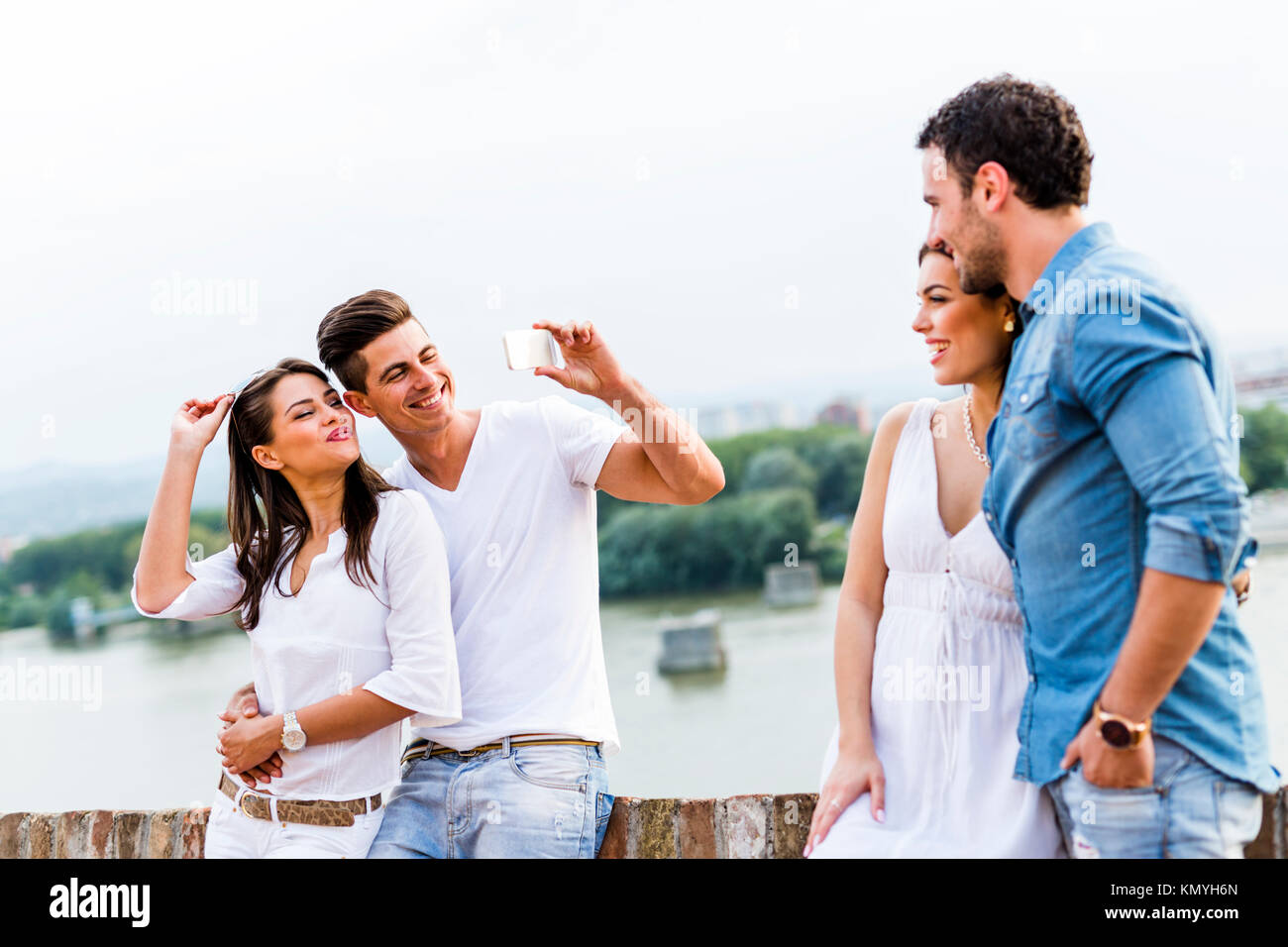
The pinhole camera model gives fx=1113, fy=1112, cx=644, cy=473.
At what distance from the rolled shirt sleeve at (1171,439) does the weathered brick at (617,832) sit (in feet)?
4.58

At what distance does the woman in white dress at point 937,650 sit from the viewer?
207 cm

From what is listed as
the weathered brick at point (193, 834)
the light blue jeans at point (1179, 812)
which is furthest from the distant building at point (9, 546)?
the light blue jeans at point (1179, 812)

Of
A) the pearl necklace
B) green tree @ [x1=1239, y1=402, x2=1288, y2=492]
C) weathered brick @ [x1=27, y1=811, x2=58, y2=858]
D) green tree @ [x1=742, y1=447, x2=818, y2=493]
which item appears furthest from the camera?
green tree @ [x1=742, y1=447, x2=818, y2=493]

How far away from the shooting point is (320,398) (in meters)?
2.70

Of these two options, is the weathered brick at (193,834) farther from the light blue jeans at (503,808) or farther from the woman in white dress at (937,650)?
the woman in white dress at (937,650)

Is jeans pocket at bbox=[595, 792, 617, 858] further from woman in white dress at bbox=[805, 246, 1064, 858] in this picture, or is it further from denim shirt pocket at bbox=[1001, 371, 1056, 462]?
denim shirt pocket at bbox=[1001, 371, 1056, 462]

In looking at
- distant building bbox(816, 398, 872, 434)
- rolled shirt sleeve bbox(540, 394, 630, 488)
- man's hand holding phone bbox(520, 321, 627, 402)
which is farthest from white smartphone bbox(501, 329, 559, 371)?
distant building bbox(816, 398, 872, 434)

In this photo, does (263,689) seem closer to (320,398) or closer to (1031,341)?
(320,398)

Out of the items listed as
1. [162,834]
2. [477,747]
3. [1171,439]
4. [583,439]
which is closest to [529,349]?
[583,439]

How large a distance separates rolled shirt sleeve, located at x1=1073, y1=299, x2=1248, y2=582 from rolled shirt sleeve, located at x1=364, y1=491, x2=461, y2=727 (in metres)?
1.48

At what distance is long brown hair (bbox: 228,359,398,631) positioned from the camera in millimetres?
2592

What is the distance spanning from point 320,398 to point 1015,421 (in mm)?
1643

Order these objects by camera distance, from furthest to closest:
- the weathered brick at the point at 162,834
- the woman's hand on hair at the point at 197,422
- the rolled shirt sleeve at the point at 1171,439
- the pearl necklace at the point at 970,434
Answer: the weathered brick at the point at 162,834 < the woman's hand on hair at the point at 197,422 < the pearl necklace at the point at 970,434 < the rolled shirt sleeve at the point at 1171,439
